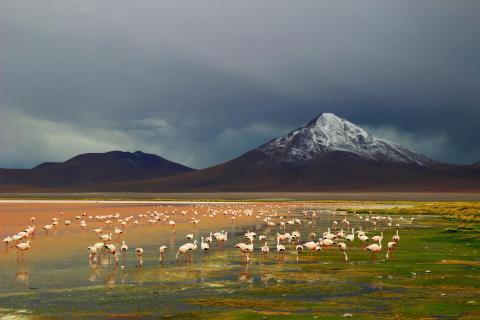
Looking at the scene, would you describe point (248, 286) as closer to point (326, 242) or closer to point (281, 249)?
point (281, 249)

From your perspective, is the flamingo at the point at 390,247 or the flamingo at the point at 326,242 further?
the flamingo at the point at 326,242

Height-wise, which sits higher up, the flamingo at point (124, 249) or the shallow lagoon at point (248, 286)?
the flamingo at point (124, 249)

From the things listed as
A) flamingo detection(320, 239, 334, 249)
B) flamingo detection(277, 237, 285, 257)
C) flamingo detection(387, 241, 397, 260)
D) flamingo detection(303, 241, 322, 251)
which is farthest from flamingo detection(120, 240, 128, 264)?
flamingo detection(387, 241, 397, 260)

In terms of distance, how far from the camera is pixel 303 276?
24312mm

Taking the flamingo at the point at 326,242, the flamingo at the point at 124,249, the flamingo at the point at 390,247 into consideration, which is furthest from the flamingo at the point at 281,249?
the flamingo at the point at 124,249

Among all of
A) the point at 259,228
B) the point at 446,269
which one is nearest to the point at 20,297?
the point at 446,269

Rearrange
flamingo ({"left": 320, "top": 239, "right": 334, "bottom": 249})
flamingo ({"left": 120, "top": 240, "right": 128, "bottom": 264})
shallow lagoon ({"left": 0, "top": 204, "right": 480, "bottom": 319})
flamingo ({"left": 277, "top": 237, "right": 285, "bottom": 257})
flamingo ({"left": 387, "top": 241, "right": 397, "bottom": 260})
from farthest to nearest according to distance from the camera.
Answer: flamingo ({"left": 320, "top": 239, "right": 334, "bottom": 249}) < flamingo ({"left": 387, "top": 241, "right": 397, "bottom": 260}) < flamingo ({"left": 277, "top": 237, "right": 285, "bottom": 257}) < flamingo ({"left": 120, "top": 240, "right": 128, "bottom": 264}) < shallow lagoon ({"left": 0, "top": 204, "right": 480, "bottom": 319})

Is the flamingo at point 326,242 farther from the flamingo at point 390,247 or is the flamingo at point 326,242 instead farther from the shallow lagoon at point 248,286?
the flamingo at point 390,247

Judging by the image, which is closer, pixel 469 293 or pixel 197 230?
pixel 469 293

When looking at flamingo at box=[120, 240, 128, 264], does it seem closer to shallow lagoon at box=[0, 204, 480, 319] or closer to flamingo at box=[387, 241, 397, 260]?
shallow lagoon at box=[0, 204, 480, 319]

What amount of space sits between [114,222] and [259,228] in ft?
51.0

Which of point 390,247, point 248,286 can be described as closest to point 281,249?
point 390,247

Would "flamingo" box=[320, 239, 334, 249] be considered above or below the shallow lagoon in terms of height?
above

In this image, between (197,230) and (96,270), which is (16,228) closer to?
(197,230)
